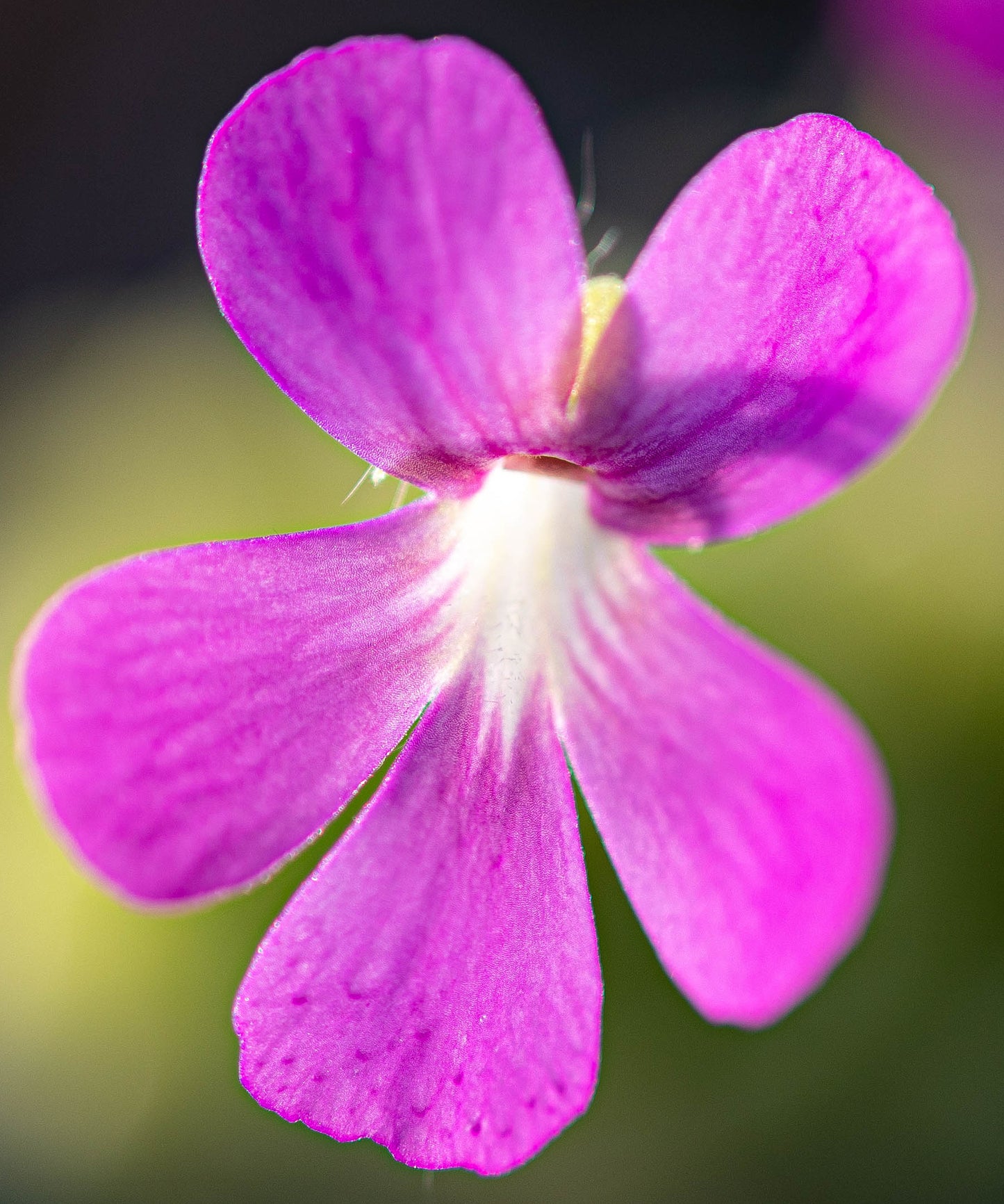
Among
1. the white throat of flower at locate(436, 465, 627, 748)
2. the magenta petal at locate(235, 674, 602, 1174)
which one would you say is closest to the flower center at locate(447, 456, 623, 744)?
the white throat of flower at locate(436, 465, 627, 748)

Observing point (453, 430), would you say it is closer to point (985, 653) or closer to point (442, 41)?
point (442, 41)

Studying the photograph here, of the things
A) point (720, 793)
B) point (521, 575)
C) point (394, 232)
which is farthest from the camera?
point (521, 575)

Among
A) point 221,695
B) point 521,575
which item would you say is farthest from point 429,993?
point 521,575

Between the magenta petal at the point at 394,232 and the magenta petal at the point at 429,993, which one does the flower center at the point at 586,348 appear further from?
the magenta petal at the point at 429,993

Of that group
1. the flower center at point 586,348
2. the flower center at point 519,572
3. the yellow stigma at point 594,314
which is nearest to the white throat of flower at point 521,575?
the flower center at point 519,572

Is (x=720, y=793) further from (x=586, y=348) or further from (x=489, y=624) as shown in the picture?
(x=586, y=348)

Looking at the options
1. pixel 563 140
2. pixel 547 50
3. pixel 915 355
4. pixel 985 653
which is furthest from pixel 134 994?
pixel 547 50

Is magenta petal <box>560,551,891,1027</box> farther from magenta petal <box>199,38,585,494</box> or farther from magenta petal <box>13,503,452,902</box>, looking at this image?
magenta petal <box>199,38,585,494</box>
